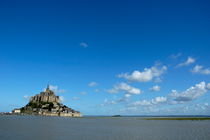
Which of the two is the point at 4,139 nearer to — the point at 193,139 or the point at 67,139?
the point at 67,139

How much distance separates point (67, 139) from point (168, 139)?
20111 mm

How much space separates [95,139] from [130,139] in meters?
6.98

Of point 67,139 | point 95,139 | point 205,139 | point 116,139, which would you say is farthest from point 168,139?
point 67,139

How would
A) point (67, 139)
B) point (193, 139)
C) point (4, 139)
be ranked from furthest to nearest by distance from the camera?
point (193, 139) → point (67, 139) → point (4, 139)

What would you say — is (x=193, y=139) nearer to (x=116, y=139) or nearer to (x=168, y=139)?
(x=168, y=139)

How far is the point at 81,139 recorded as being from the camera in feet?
148

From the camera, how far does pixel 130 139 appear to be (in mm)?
46438

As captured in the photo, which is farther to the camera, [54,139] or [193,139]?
[193,139]

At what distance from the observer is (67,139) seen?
4466 centimetres

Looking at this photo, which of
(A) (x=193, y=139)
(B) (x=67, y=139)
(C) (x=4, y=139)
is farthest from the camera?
(A) (x=193, y=139)

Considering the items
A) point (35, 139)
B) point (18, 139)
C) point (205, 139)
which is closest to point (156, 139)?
point (205, 139)

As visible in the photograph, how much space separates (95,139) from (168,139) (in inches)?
580

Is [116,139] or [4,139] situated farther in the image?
[116,139]

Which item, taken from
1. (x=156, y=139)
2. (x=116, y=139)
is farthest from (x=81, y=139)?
(x=156, y=139)
